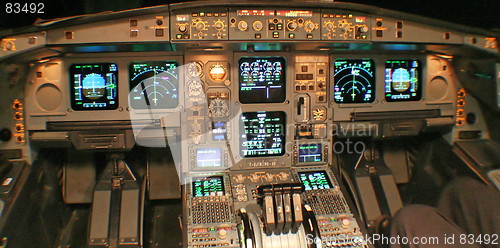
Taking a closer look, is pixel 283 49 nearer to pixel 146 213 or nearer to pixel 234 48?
pixel 234 48

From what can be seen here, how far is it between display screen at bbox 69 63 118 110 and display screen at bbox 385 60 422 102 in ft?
8.26

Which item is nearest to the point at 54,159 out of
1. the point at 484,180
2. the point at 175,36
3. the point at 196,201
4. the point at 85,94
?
the point at 85,94

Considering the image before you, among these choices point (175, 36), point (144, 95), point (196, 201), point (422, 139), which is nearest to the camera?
point (175, 36)

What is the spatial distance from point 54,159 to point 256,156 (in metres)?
1.98

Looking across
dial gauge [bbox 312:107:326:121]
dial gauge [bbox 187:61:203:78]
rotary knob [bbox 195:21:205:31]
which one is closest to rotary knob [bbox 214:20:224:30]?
rotary knob [bbox 195:21:205:31]

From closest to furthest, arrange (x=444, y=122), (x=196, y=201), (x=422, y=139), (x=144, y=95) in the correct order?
(x=196, y=201) < (x=144, y=95) < (x=444, y=122) < (x=422, y=139)

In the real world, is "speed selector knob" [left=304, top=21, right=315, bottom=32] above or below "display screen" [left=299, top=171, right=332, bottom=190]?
above

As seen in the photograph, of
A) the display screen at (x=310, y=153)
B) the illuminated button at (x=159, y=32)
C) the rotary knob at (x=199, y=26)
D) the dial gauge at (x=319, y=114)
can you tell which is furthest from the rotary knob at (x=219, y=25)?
the display screen at (x=310, y=153)

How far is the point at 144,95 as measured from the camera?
386cm

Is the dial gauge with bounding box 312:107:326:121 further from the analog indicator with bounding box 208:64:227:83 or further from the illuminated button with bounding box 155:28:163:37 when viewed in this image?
the illuminated button with bounding box 155:28:163:37

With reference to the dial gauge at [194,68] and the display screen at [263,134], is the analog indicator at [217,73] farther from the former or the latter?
the display screen at [263,134]

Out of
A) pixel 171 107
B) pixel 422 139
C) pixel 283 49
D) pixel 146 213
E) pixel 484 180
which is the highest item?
pixel 283 49

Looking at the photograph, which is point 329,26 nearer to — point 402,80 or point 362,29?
point 362,29

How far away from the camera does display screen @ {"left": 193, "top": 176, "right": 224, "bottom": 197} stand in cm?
370
